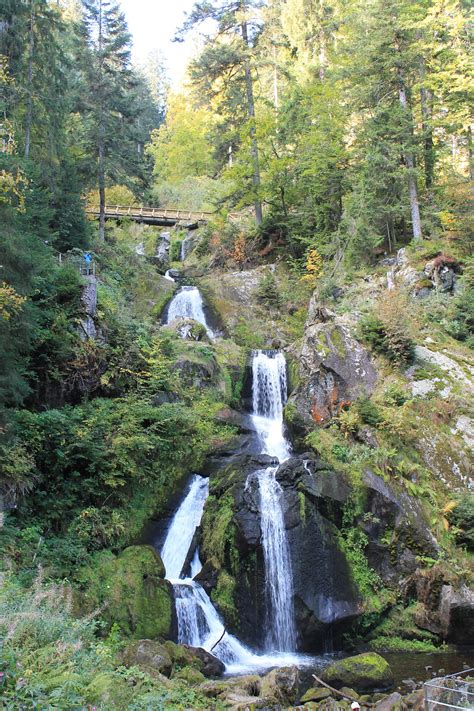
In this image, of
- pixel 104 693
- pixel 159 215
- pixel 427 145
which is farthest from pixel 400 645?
pixel 159 215

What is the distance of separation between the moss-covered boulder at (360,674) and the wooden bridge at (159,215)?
2820 centimetres

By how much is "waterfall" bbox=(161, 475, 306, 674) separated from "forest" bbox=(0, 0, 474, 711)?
0.19 ft

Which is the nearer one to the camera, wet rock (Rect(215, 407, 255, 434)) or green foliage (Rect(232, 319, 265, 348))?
wet rock (Rect(215, 407, 255, 434))

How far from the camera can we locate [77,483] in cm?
1190

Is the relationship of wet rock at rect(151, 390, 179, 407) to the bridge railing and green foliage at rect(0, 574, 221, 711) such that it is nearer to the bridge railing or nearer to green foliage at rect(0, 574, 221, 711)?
green foliage at rect(0, 574, 221, 711)

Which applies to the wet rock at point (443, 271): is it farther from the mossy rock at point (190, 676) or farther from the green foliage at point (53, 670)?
the green foliage at point (53, 670)

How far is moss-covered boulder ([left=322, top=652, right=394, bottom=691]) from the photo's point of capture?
9.12m

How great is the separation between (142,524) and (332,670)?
18.6 feet

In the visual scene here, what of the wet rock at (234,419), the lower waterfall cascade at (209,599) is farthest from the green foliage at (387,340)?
the lower waterfall cascade at (209,599)

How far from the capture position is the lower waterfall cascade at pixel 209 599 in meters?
11.0

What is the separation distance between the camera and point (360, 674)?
30.1ft

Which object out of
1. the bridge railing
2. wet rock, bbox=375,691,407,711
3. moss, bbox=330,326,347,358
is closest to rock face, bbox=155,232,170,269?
the bridge railing

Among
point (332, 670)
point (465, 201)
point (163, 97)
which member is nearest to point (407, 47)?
point (465, 201)

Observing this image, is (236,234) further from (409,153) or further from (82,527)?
(82,527)
